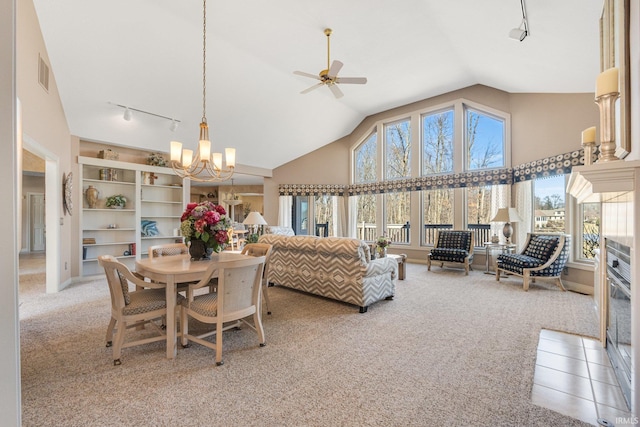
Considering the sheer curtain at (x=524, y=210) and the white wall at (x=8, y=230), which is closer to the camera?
the white wall at (x=8, y=230)

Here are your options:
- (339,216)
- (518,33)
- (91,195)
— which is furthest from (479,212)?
(91,195)

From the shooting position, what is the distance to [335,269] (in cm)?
367

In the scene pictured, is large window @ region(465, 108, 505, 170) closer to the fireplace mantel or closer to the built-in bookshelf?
the fireplace mantel

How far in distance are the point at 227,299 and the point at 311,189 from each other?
6.40 m

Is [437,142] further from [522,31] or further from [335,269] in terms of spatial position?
[335,269]

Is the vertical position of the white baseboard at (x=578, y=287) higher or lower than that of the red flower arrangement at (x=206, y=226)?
lower

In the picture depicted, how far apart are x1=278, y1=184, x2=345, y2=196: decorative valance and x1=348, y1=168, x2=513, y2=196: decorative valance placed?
1.30 feet

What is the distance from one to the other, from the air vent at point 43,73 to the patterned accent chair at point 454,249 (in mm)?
6949

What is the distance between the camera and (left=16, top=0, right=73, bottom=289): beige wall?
10.5ft

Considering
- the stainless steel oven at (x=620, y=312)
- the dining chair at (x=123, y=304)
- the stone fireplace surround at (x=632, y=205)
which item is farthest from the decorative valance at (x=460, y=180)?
the dining chair at (x=123, y=304)

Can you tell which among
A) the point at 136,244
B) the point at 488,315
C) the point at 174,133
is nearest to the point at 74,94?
the point at 174,133

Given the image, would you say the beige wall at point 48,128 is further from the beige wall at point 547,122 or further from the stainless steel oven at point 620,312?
the beige wall at point 547,122

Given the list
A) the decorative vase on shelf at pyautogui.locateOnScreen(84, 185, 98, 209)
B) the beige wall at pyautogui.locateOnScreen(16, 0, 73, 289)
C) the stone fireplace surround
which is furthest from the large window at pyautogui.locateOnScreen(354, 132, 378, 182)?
the stone fireplace surround

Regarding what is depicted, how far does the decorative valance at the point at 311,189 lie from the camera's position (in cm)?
845
